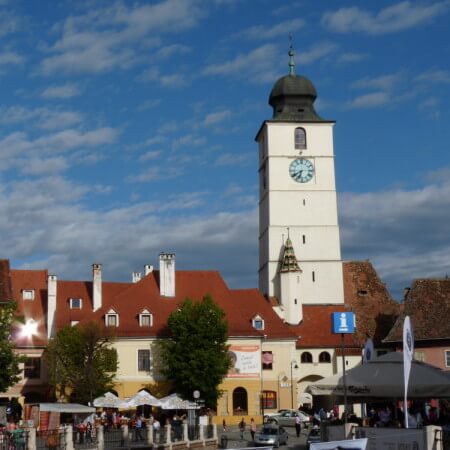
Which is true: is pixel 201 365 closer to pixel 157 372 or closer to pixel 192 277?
pixel 157 372

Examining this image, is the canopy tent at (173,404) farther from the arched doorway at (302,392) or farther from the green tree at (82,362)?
the arched doorway at (302,392)

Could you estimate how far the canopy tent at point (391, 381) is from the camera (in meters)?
21.7

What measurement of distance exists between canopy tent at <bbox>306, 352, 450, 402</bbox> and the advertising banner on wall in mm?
34053

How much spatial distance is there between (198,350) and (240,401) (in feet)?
20.2

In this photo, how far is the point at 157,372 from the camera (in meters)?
57.0

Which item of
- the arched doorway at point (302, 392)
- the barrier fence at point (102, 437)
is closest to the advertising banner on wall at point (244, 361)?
the arched doorway at point (302, 392)

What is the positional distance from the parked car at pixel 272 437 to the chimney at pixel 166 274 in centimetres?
2168

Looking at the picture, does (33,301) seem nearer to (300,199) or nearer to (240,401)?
(240,401)

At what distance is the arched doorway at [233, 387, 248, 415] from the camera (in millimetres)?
57344

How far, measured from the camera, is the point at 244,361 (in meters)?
58.1

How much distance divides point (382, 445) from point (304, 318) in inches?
2016

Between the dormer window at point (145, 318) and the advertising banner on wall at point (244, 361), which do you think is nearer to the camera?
the advertising banner on wall at point (244, 361)

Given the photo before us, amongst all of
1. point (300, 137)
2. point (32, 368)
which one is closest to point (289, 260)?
point (300, 137)

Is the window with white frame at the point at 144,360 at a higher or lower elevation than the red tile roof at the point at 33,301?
lower
